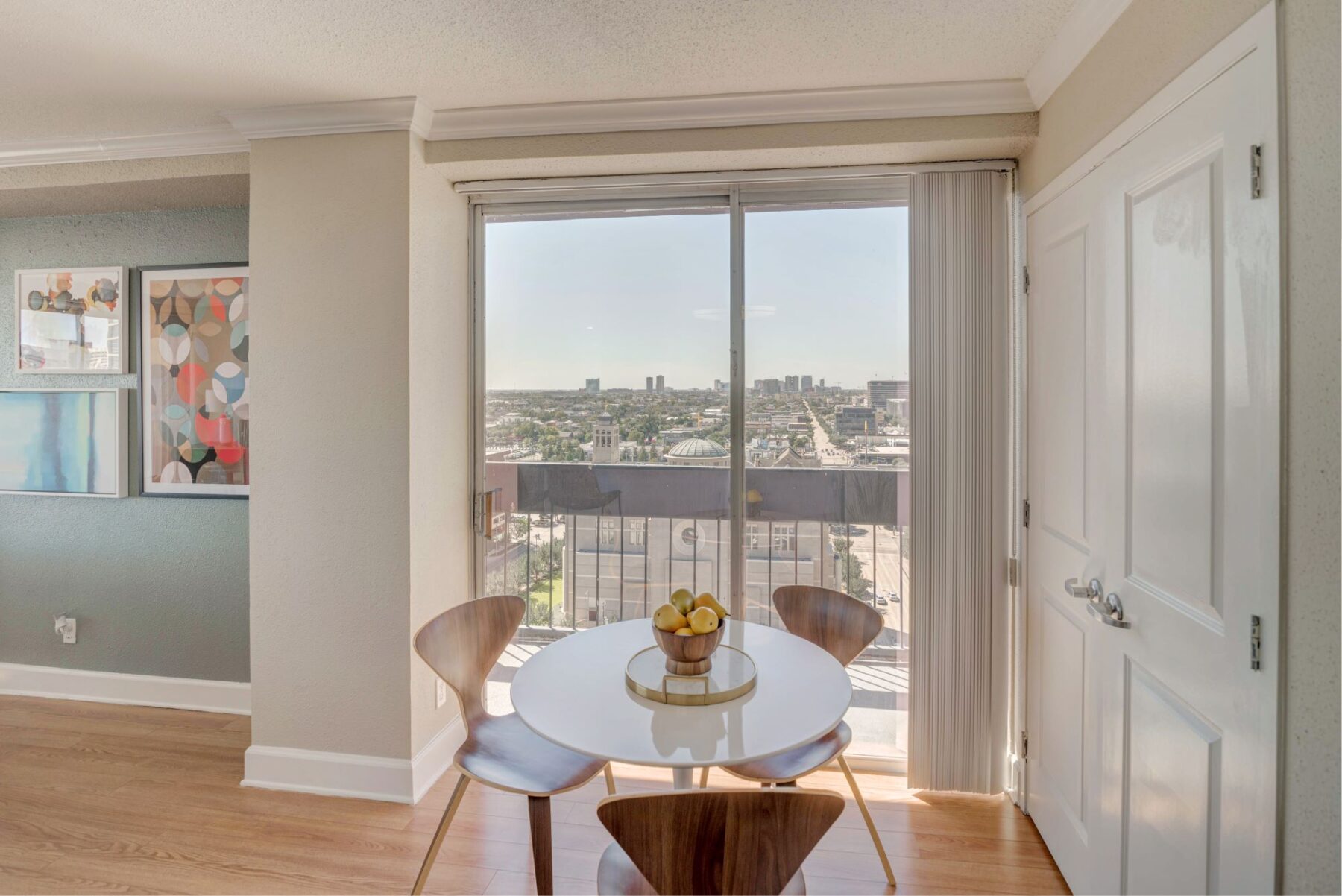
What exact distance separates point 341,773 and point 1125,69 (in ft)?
11.4

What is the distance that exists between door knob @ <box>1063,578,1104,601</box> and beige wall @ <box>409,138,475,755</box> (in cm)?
227

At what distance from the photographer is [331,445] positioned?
2.51 m

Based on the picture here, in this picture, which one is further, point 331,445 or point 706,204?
point 706,204

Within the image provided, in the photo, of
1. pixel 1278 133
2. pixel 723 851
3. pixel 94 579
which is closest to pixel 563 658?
pixel 723 851

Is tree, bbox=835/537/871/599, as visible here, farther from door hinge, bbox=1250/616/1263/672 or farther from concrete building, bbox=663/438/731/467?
door hinge, bbox=1250/616/1263/672

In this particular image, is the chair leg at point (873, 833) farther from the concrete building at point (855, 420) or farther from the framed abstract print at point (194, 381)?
the framed abstract print at point (194, 381)

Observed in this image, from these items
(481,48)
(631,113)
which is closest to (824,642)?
(631,113)

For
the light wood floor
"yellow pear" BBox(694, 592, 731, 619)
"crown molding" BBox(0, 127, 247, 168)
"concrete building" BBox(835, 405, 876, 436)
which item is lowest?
the light wood floor

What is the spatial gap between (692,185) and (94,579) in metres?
3.60

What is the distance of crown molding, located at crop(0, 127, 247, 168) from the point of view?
2686 millimetres

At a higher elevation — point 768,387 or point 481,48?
point 481,48

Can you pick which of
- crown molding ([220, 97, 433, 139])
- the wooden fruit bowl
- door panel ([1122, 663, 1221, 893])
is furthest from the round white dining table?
crown molding ([220, 97, 433, 139])

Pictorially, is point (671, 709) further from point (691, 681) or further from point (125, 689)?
point (125, 689)

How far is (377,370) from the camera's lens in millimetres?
2479
